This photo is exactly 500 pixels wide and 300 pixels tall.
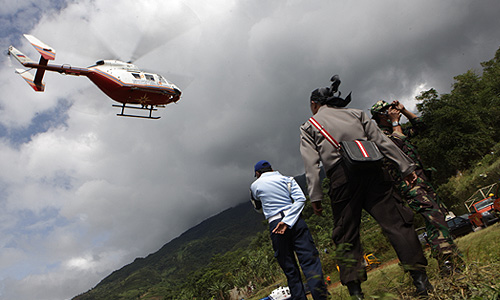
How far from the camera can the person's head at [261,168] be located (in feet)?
13.3

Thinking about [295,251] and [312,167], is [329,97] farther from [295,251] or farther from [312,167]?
[295,251]

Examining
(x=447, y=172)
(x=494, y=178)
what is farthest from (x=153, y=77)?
(x=447, y=172)

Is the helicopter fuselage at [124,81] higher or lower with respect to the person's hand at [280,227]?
higher

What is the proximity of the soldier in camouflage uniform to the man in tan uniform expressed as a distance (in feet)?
1.28

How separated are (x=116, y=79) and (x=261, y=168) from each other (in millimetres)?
19260

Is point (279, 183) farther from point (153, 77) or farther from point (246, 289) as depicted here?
point (246, 289)

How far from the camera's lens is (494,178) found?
21.1 meters

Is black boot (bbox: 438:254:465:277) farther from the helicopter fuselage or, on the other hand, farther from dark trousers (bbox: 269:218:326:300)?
the helicopter fuselage

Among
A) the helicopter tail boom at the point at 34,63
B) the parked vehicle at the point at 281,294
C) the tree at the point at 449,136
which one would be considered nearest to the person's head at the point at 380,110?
the parked vehicle at the point at 281,294

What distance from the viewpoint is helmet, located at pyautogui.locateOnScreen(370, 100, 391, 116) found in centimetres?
414

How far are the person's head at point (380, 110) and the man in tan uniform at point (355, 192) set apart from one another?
136 cm

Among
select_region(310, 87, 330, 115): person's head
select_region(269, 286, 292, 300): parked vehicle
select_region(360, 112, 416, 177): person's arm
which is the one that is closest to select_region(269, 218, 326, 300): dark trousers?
select_region(269, 286, 292, 300): parked vehicle

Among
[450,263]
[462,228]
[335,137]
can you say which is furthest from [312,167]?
[462,228]

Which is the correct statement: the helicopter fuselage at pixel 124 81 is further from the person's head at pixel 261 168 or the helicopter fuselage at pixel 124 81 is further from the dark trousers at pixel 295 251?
the dark trousers at pixel 295 251
